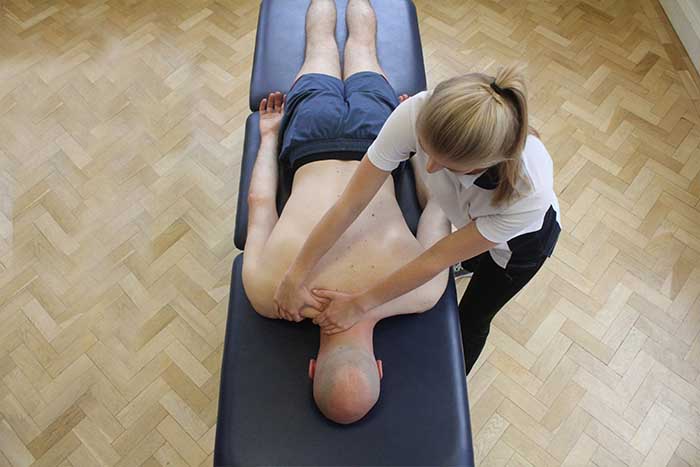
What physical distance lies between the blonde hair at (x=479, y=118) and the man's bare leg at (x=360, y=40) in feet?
2.63

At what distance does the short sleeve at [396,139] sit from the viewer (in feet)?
3.03

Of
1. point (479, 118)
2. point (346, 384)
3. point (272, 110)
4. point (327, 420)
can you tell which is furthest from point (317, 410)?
point (272, 110)

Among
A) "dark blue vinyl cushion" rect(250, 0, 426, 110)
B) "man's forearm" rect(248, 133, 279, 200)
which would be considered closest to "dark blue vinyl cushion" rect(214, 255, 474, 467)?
"man's forearm" rect(248, 133, 279, 200)

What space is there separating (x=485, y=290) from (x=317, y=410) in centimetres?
45

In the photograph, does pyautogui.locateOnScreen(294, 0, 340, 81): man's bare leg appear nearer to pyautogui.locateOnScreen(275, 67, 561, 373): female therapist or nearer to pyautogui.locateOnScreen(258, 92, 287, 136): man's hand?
pyautogui.locateOnScreen(258, 92, 287, 136): man's hand

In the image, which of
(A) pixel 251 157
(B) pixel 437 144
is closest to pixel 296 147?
(A) pixel 251 157

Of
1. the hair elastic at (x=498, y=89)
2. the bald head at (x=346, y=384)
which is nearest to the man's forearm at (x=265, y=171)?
the bald head at (x=346, y=384)

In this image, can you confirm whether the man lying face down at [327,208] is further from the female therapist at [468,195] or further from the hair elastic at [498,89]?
the hair elastic at [498,89]

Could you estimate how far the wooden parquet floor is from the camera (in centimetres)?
151

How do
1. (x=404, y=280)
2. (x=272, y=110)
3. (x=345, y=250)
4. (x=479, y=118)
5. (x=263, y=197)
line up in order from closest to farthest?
(x=479, y=118)
(x=404, y=280)
(x=345, y=250)
(x=263, y=197)
(x=272, y=110)

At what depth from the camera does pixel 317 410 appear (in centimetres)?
107

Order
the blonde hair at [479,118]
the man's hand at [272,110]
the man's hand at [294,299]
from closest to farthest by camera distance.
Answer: the blonde hair at [479,118]
the man's hand at [294,299]
the man's hand at [272,110]

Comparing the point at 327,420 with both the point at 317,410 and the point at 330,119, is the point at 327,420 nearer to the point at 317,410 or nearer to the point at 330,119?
the point at 317,410

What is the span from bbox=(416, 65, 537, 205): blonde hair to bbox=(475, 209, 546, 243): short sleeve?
131mm
